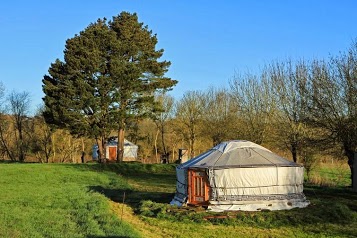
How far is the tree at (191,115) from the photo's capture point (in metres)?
38.7

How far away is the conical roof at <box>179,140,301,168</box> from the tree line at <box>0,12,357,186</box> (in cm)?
519

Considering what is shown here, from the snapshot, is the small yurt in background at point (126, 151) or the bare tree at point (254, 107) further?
the small yurt in background at point (126, 151)

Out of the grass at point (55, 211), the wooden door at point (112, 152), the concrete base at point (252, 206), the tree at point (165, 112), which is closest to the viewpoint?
the grass at point (55, 211)

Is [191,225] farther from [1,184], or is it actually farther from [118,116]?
[118,116]

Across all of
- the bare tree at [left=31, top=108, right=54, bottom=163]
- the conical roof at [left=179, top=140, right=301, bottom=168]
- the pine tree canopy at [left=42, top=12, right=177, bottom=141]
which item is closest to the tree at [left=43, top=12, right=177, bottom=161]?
the pine tree canopy at [left=42, top=12, right=177, bottom=141]

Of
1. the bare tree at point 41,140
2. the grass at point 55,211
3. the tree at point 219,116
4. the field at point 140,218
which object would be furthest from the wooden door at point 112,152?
the field at point 140,218

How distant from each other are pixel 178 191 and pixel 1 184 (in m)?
8.61

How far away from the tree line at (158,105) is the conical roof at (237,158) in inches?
204

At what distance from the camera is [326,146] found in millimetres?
19531

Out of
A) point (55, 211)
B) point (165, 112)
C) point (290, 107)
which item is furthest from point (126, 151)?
point (55, 211)

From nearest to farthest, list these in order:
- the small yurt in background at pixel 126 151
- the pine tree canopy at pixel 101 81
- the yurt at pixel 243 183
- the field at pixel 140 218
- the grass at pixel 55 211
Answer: the grass at pixel 55 211 → the field at pixel 140 218 → the yurt at pixel 243 183 → the pine tree canopy at pixel 101 81 → the small yurt in background at pixel 126 151

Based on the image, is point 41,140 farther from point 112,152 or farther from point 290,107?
point 290,107

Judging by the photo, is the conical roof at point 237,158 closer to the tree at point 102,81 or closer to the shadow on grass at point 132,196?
the shadow on grass at point 132,196

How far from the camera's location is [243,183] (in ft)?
45.4
